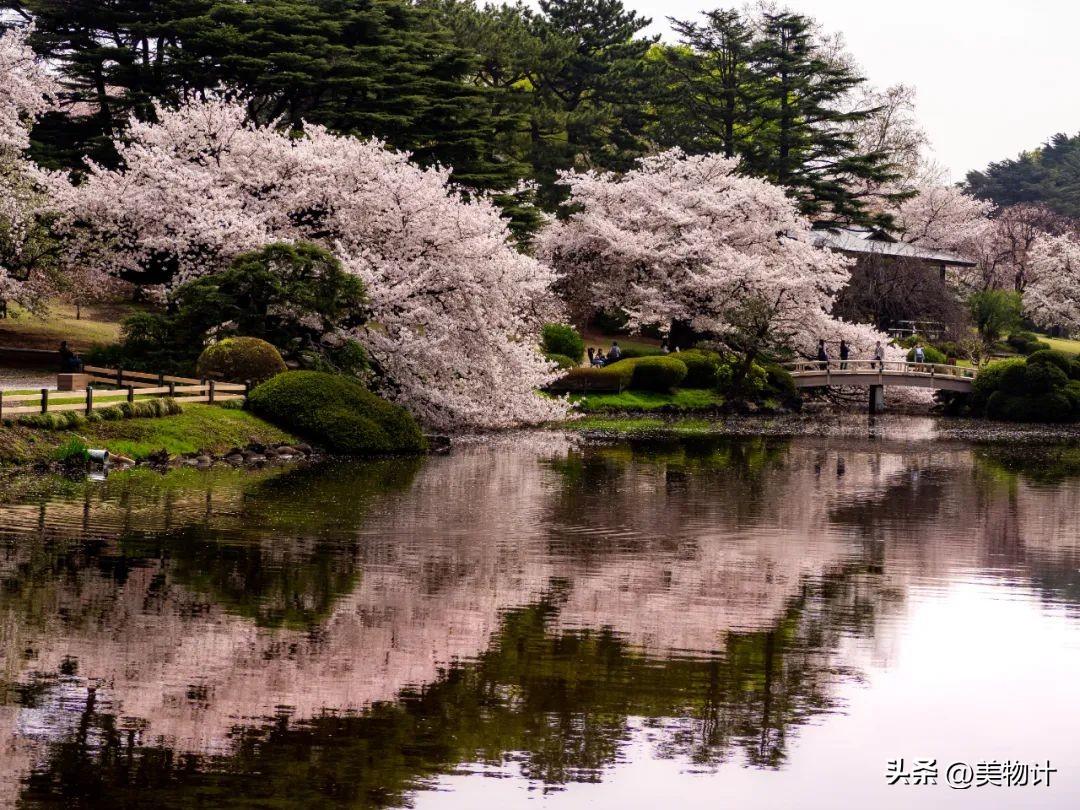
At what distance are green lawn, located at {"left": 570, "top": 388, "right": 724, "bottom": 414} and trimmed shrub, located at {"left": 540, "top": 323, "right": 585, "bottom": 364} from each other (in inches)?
148

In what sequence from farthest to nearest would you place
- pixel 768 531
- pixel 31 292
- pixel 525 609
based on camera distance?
pixel 31 292, pixel 768 531, pixel 525 609

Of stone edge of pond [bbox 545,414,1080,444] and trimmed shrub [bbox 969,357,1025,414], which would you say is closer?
stone edge of pond [bbox 545,414,1080,444]

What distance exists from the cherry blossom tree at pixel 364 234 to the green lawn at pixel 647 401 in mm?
8980

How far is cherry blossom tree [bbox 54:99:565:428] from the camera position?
4003cm

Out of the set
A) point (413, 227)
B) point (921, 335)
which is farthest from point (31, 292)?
point (921, 335)

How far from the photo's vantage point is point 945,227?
92938 mm

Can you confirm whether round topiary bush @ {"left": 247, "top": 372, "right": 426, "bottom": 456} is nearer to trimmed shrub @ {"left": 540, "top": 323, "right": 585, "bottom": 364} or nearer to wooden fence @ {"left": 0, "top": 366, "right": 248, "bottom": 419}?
wooden fence @ {"left": 0, "top": 366, "right": 248, "bottom": 419}

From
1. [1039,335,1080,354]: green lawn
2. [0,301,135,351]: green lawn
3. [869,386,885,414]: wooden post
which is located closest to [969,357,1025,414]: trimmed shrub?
[869,386,885,414]: wooden post

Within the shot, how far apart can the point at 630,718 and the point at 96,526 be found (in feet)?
39.0

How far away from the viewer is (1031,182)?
13212 cm

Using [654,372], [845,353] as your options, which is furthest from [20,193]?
[845,353]

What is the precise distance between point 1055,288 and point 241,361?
245 ft

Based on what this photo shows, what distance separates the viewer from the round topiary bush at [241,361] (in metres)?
37.0

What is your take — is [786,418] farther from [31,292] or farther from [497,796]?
[497,796]
